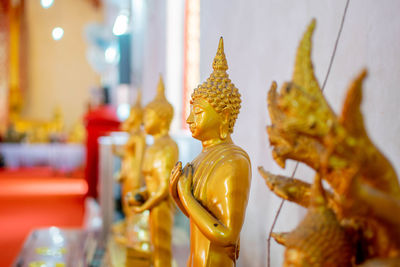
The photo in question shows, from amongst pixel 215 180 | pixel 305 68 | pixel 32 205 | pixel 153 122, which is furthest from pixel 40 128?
pixel 305 68

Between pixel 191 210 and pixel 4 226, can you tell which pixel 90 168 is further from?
pixel 191 210

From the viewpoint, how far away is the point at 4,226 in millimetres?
4875

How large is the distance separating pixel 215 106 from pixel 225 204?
0.98ft

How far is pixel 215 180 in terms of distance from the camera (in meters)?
1.19

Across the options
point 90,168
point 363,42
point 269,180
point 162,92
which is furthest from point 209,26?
point 90,168

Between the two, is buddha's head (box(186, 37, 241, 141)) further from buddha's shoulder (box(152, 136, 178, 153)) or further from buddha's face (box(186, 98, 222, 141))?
buddha's shoulder (box(152, 136, 178, 153))

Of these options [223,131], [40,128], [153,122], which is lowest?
[40,128]

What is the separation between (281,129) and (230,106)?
23.8 inches

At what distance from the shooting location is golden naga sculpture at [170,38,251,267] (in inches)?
45.4

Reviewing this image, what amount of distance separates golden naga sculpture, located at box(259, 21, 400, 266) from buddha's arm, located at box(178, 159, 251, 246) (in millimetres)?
398

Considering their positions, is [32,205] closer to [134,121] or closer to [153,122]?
[134,121]

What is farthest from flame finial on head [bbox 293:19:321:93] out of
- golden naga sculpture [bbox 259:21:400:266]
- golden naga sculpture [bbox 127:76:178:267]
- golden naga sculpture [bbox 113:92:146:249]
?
golden naga sculpture [bbox 113:92:146:249]

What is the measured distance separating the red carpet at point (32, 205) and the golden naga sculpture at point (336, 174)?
11.4 ft

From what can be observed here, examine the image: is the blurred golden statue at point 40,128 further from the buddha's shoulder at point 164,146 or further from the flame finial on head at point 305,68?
the flame finial on head at point 305,68
